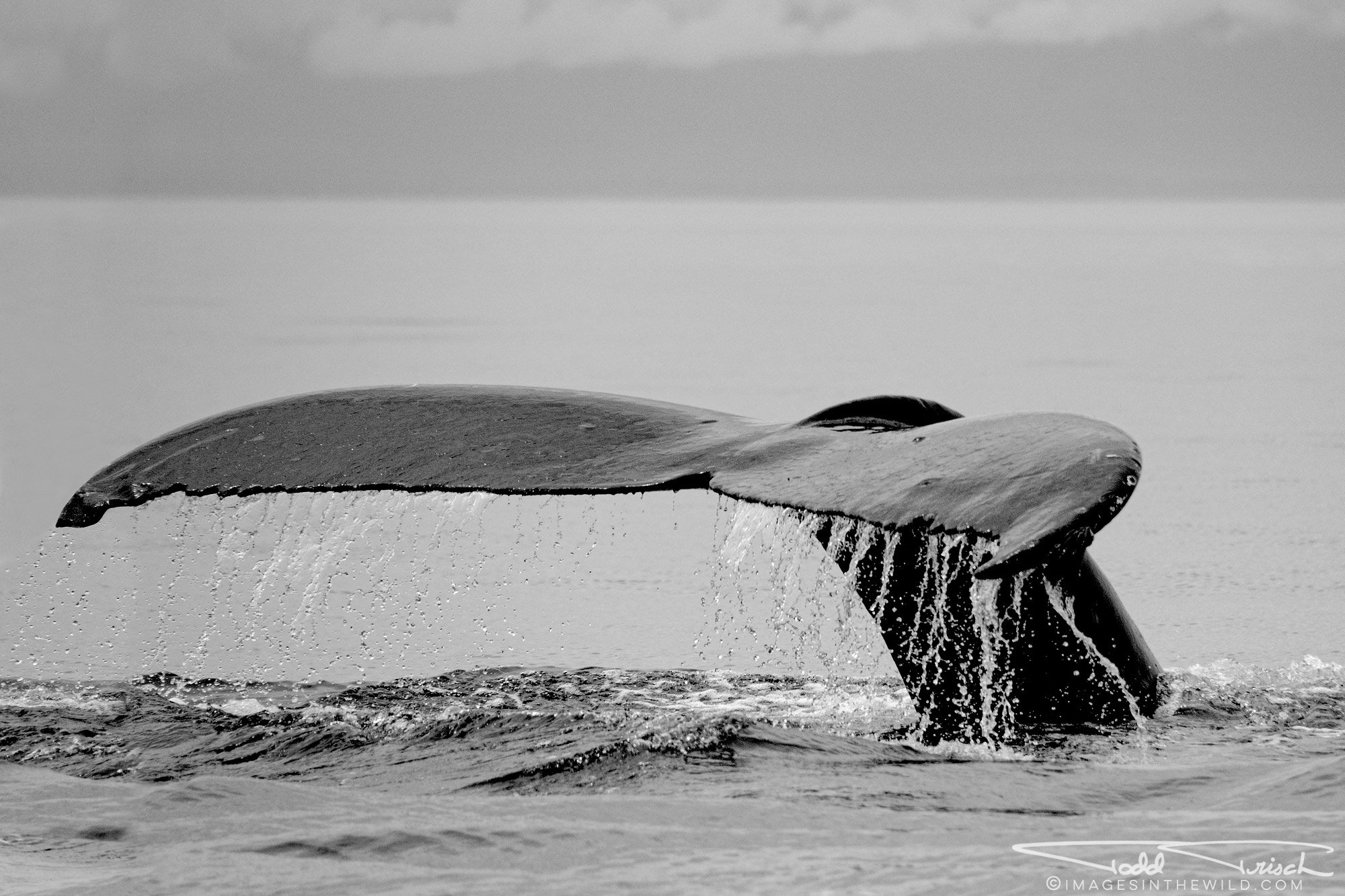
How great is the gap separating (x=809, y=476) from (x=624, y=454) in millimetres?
538

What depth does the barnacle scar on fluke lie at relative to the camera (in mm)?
3572

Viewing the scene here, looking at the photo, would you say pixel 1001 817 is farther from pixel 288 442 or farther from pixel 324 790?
pixel 288 442

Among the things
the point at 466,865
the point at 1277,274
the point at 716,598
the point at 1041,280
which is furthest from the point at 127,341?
the point at 1277,274

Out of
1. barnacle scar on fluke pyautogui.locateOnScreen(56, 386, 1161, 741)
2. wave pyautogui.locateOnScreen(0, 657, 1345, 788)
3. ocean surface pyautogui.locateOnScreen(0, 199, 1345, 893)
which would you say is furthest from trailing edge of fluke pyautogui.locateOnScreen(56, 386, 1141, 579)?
wave pyautogui.locateOnScreen(0, 657, 1345, 788)

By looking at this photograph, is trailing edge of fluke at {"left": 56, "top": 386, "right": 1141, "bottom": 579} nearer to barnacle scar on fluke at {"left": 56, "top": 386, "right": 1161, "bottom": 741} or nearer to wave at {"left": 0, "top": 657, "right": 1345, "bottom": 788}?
barnacle scar on fluke at {"left": 56, "top": 386, "right": 1161, "bottom": 741}

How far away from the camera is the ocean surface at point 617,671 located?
3658 millimetres

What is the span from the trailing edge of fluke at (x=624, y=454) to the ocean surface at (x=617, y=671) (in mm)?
127

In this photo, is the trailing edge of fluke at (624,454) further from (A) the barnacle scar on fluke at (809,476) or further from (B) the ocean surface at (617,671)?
(B) the ocean surface at (617,671)

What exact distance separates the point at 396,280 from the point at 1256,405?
21867mm
